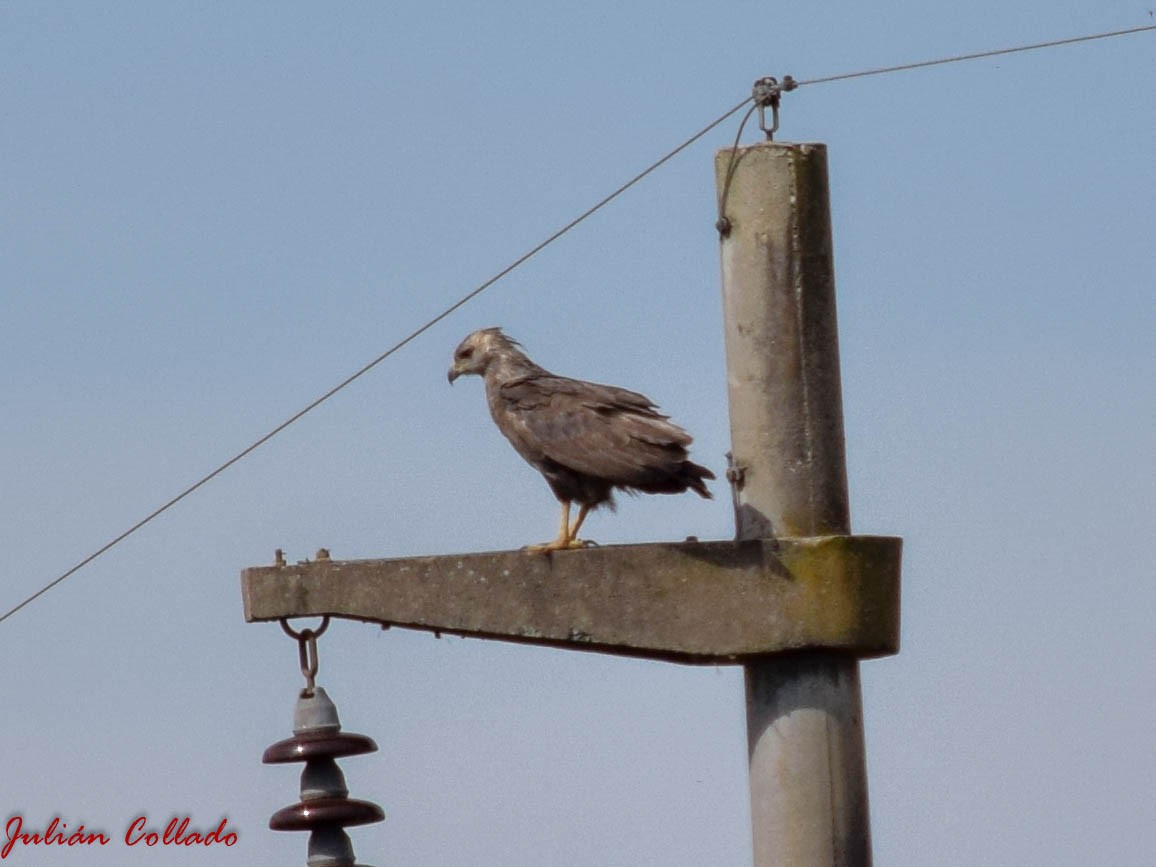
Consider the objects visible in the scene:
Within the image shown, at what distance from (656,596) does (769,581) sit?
32cm

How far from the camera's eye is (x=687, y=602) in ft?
17.9

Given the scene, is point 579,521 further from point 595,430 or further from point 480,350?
point 480,350

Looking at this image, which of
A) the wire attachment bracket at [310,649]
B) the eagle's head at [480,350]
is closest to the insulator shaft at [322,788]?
the wire attachment bracket at [310,649]

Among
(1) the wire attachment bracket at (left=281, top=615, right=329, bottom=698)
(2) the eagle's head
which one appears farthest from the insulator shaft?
(2) the eagle's head

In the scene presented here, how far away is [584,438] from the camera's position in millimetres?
7617

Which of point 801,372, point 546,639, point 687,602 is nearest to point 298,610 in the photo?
point 546,639

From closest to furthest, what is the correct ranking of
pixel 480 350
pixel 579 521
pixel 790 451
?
1. pixel 790 451
2. pixel 579 521
3. pixel 480 350

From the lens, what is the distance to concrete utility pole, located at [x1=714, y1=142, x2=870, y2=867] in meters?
5.27

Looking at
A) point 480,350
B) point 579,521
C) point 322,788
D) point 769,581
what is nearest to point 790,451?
point 769,581

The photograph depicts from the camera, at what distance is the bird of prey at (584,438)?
7.11m

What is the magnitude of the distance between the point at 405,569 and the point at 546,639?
0.49 m

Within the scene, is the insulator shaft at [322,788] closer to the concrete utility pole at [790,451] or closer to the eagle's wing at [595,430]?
the concrete utility pole at [790,451]

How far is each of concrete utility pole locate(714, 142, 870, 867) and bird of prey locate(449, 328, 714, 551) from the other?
4.13ft

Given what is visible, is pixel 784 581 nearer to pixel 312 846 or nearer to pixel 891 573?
pixel 891 573
